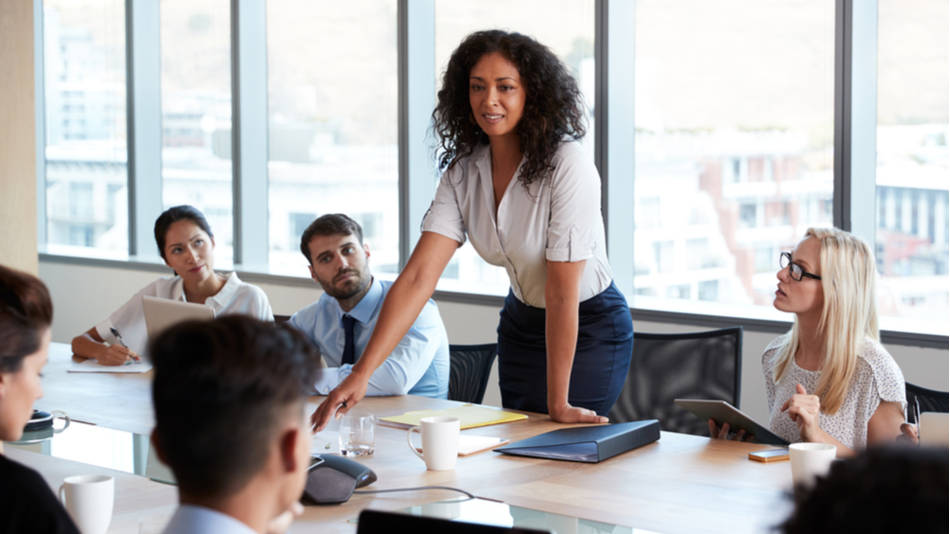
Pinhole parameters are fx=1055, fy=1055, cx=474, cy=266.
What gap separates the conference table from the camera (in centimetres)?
173

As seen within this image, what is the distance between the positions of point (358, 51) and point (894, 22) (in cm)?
291

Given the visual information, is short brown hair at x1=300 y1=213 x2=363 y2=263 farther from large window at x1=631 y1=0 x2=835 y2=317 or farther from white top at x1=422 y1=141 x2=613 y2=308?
large window at x1=631 y1=0 x2=835 y2=317

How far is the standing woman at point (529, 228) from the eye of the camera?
2.58 m

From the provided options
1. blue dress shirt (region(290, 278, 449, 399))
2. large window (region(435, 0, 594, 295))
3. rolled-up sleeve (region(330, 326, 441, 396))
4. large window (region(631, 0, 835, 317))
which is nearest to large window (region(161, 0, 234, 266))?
large window (region(435, 0, 594, 295))

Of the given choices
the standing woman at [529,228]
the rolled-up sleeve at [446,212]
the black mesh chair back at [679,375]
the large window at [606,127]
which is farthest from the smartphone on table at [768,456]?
the large window at [606,127]

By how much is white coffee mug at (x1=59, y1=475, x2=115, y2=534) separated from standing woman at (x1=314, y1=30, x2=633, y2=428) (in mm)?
828

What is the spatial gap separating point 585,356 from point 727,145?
2.12 metres

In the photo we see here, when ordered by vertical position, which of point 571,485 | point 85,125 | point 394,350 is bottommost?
point 571,485

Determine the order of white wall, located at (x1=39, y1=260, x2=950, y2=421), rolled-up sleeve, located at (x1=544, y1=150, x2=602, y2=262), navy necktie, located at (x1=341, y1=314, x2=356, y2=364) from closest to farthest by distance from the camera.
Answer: rolled-up sleeve, located at (x1=544, y1=150, x2=602, y2=262) → navy necktie, located at (x1=341, y1=314, x2=356, y2=364) → white wall, located at (x1=39, y1=260, x2=950, y2=421)

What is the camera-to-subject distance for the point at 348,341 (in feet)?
10.7

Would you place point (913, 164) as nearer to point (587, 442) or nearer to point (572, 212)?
point (572, 212)

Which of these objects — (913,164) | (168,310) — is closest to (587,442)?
(168,310)

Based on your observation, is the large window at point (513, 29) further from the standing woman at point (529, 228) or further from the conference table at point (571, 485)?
the conference table at point (571, 485)

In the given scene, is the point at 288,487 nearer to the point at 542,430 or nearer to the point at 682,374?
the point at 542,430
